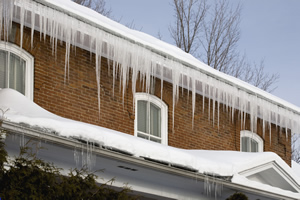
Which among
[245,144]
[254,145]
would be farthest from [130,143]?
[254,145]

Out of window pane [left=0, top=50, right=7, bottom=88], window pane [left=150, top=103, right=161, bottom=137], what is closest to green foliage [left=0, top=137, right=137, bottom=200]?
window pane [left=0, top=50, right=7, bottom=88]

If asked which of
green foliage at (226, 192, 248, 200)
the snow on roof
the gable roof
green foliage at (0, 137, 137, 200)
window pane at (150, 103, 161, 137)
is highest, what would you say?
the gable roof

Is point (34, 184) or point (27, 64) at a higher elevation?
point (27, 64)

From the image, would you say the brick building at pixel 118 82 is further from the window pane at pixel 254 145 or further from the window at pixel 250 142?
the window pane at pixel 254 145

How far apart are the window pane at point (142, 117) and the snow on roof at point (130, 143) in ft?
6.87

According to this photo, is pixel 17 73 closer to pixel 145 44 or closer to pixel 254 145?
pixel 145 44

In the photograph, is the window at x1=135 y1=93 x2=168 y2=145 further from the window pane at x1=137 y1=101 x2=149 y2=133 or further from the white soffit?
the white soffit

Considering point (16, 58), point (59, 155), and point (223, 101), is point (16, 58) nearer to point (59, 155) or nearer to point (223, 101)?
point (59, 155)

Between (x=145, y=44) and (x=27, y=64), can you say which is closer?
(x=27, y=64)

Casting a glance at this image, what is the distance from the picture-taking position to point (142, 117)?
1396 cm

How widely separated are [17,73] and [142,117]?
3521mm

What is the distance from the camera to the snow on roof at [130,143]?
8.45m

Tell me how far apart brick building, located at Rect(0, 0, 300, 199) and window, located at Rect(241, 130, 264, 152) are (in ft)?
0.78

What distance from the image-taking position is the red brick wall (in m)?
11.8
